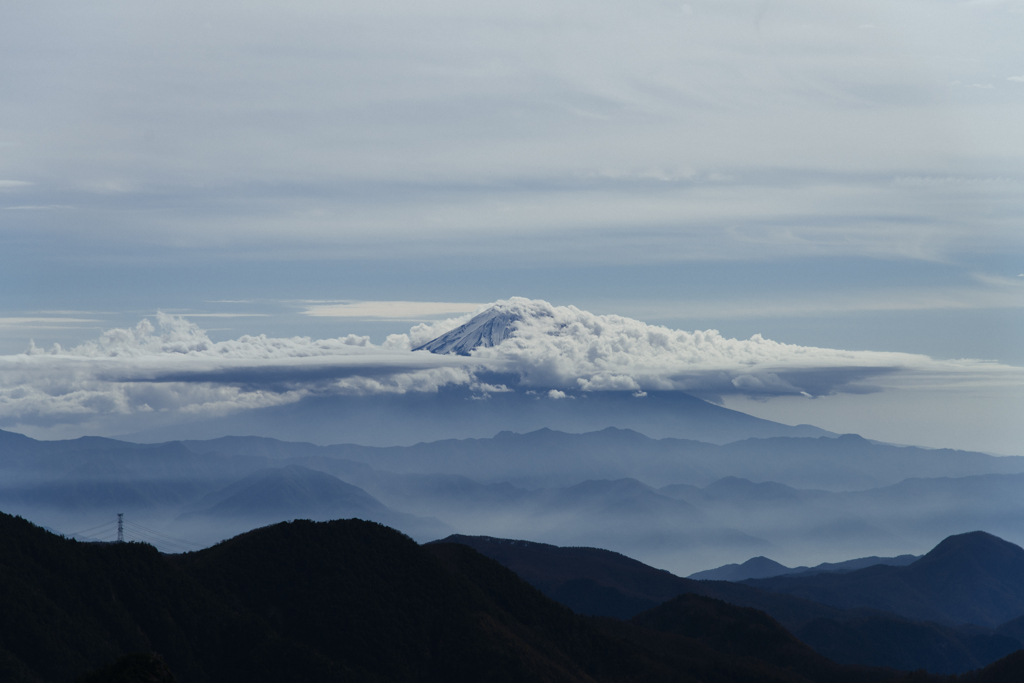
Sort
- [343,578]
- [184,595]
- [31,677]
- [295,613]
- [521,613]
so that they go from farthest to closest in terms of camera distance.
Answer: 1. [521,613]
2. [343,578]
3. [295,613]
4. [184,595]
5. [31,677]

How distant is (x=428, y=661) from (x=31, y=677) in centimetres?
5804

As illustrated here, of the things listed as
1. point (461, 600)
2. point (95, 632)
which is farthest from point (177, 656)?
point (461, 600)

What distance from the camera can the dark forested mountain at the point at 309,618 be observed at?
108750 mm

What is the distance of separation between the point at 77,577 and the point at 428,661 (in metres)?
52.8

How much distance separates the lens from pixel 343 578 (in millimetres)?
141500

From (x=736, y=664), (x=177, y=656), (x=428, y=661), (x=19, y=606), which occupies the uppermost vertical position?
(x=19, y=606)

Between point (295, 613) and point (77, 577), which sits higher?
point (77, 577)

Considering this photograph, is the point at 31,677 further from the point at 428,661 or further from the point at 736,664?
the point at 736,664

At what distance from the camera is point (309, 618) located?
5187 inches

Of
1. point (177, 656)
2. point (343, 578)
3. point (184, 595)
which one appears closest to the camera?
point (177, 656)

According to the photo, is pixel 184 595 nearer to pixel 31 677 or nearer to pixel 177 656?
pixel 177 656

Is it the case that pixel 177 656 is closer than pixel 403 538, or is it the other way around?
pixel 177 656

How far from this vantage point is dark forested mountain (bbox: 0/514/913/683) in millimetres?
108750

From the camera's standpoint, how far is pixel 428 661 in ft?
440
